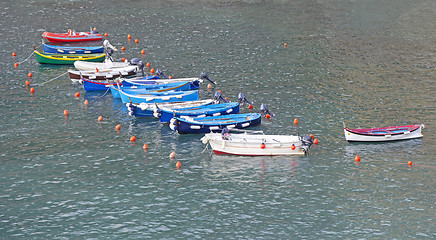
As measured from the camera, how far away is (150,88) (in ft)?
188

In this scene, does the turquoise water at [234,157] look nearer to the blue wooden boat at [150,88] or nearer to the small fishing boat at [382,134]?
the small fishing boat at [382,134]

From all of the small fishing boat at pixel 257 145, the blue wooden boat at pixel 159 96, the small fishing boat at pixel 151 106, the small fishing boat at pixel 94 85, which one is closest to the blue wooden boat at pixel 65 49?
the small fishing boat at pixel 94 85

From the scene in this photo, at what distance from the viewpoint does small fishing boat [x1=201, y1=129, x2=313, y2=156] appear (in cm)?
4275

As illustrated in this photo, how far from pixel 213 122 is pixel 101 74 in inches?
791

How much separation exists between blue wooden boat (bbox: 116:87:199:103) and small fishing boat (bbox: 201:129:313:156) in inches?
457

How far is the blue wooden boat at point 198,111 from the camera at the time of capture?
4909 centimetres

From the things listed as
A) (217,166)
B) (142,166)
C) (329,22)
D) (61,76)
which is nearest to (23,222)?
(142,166)

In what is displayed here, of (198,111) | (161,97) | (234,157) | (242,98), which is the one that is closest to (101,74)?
(161,97)

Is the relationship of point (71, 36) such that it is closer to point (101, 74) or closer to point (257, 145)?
point (101, 74)

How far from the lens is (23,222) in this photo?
3422 centimetres

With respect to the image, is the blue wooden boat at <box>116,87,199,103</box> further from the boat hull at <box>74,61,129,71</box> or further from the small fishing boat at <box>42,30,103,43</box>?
the small fishing boat at <box>42,30,103,43</box>

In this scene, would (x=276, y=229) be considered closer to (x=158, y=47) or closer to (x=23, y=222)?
(x=23, y=222)

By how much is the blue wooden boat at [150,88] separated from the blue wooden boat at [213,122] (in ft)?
30.3

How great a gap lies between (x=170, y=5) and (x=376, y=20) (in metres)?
36.5
